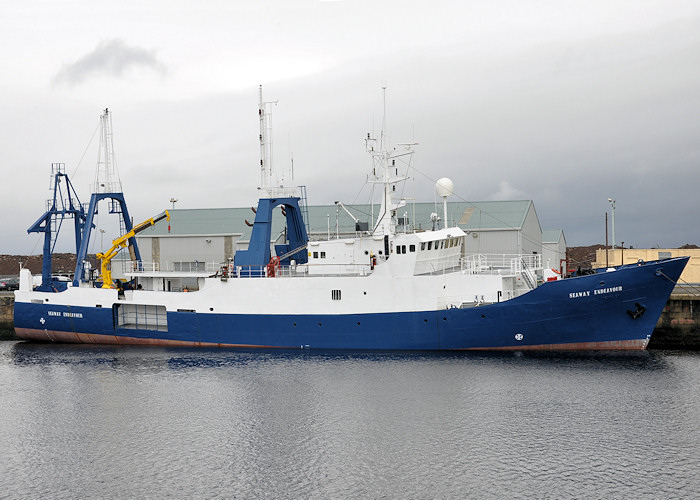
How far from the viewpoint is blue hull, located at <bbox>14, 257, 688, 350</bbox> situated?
2841 cm

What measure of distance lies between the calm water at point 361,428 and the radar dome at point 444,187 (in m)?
8.46

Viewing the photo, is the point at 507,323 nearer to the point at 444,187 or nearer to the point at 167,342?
the point at 444,187

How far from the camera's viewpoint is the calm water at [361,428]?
17.2 meters

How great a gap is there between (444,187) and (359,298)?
7.19 metres

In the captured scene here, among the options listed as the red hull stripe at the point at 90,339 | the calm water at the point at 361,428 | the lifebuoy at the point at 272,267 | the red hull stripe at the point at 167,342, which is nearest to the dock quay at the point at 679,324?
the calm water at the point at 361,428

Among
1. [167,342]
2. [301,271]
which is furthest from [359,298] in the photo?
[167,342]

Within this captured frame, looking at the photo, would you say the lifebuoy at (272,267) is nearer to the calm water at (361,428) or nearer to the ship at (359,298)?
the ship at (359,298)

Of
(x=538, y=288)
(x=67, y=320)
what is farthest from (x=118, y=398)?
(x=538, y=288)

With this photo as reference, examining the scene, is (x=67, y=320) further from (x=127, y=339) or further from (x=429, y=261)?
(x=429, y=261)

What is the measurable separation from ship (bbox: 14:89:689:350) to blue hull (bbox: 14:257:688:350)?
0.05m

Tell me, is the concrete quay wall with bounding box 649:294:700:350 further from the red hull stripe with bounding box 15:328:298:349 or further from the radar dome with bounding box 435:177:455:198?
the red hull stripe with bounding box 15:328:298:349

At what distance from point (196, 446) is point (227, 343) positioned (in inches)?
555

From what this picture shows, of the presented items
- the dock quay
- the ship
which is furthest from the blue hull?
the dock quay

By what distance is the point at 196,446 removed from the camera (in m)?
19.7
